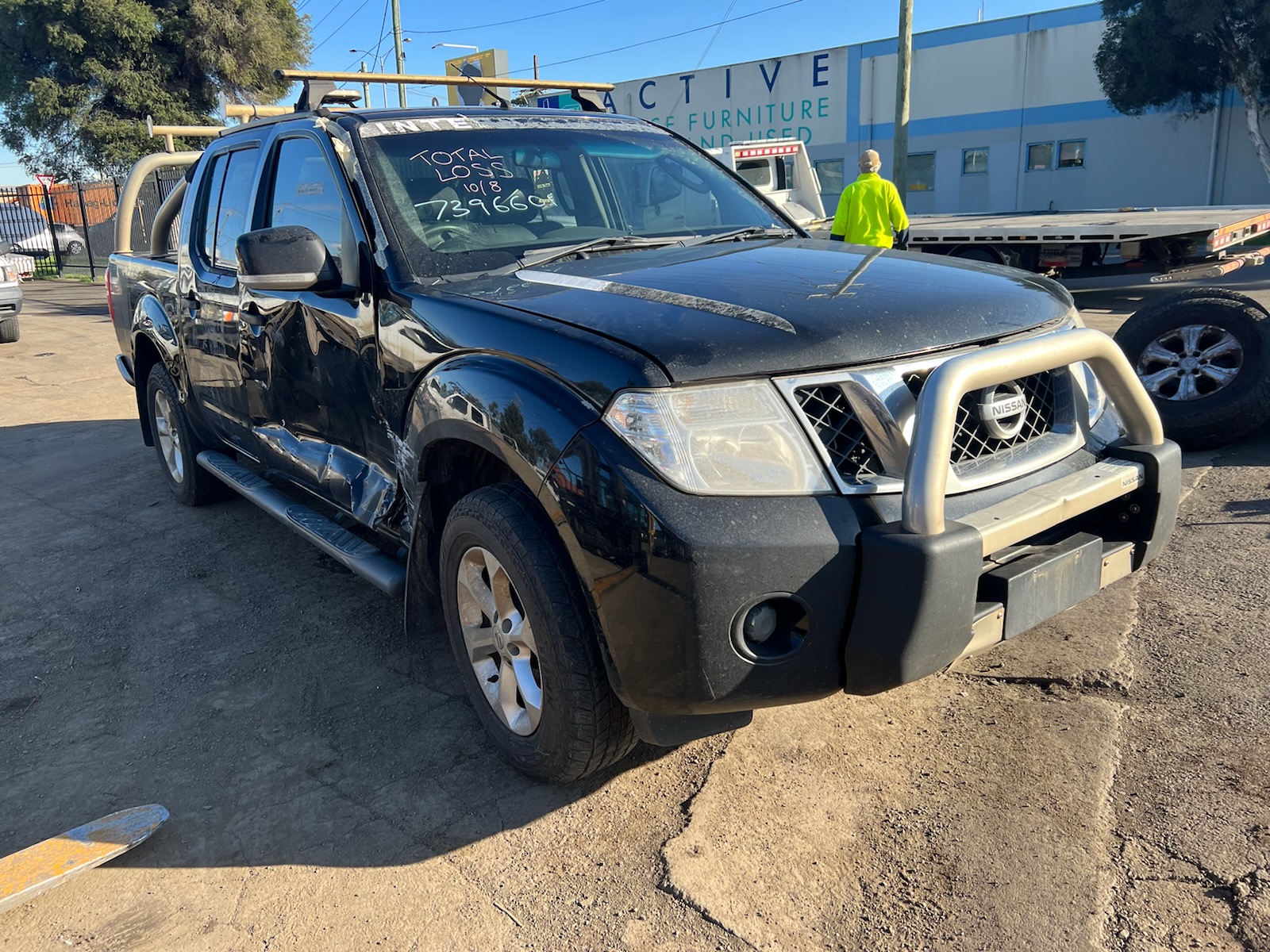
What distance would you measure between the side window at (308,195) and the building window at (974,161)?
26598mm

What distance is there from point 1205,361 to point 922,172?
2518 cm

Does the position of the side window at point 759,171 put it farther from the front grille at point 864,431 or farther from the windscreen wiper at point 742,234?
the front grille at point 864,431

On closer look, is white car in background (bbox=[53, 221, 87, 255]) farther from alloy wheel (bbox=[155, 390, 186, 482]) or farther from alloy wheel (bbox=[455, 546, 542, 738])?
alloy wheel (bbox=[455, 546, 542, 738])

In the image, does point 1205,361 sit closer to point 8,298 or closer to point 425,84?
point 425,84

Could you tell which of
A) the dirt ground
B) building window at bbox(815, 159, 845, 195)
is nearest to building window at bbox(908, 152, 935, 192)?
building window at bbox(815, 159, 845, 195)

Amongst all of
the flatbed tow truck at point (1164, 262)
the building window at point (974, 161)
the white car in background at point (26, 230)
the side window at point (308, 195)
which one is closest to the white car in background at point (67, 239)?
the white car in background at point (26, 230)

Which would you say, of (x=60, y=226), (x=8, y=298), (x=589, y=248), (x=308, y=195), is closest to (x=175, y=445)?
(x=308, y=195)

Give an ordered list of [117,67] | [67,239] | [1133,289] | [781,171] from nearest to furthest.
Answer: [1133,289]
[781,171]
[117,67]
[67,239]

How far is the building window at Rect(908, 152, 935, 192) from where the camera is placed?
1111 inches

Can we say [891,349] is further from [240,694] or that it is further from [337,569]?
[337,569]

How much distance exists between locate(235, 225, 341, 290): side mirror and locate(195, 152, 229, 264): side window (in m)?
1.70

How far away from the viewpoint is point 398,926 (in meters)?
Answer: 2.32

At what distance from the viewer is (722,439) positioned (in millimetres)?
2213

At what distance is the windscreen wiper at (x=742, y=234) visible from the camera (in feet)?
11.8
